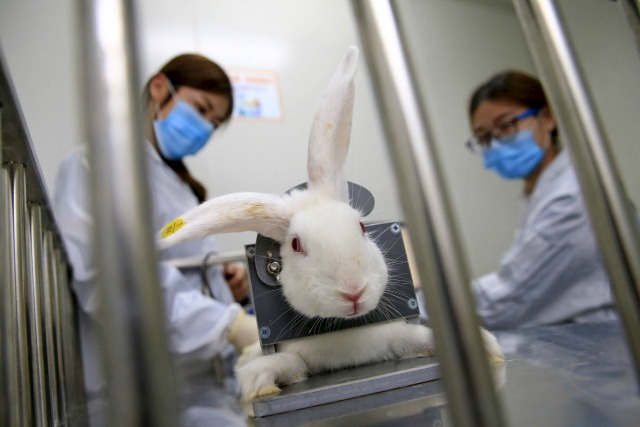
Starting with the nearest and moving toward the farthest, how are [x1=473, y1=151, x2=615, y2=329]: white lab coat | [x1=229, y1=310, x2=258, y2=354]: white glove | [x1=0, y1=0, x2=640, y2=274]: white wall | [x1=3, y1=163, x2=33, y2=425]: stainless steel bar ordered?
1. [x1=3, y1=163, x2=33, y2=425]: stainless steel bar
2. [x1=0, y1=0, x2=640, y2=274]: white wall
3. [x1=229, y1=310, x2=258, y2=354]: white glove
4. [x1=473, y1=151, x2=615, y2=329]: white lab coat

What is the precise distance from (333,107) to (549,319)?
1.03m

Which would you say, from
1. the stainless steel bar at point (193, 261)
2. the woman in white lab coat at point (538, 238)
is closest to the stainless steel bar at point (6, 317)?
the stainless steel bar at point (193, 261)

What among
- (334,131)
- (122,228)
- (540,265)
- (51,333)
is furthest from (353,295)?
(540,265)

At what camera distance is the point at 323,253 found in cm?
46

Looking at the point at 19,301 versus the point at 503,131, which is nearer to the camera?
the point at 19,301

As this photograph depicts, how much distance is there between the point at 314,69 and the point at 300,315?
1.97 feet

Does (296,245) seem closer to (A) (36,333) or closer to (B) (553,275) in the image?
(A) (36,333)

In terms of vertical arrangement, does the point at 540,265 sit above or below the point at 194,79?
below

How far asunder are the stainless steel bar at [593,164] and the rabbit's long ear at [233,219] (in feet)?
0.99

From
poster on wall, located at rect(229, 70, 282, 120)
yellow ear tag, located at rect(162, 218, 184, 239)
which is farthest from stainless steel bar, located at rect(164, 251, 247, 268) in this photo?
yellow ear tag, located at rect(162, 218, 184, 239)

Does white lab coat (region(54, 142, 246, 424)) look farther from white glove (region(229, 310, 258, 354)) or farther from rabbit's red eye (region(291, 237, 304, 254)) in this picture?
rabbit's red eye (region(291, 237, 304, 254))

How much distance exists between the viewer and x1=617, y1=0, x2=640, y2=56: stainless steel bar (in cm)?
34

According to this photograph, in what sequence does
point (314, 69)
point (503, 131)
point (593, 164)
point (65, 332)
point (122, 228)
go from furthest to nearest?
point (503, 131) < point (314, 69) < point (65, 332) < point (593, 164) < point (122, 228)

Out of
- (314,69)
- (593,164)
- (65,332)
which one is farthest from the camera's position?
(314,69)
